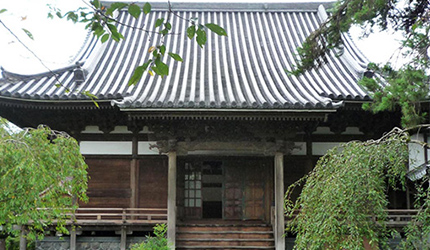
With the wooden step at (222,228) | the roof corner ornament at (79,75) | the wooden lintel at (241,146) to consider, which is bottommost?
the wooden step at (222,228)

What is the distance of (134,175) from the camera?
11500mm

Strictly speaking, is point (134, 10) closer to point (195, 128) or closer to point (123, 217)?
point (195, 128)

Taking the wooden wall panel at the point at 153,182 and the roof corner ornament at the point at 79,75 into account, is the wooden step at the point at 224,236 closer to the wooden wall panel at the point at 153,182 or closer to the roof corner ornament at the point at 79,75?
the wooden wall panel at the point at 153,182

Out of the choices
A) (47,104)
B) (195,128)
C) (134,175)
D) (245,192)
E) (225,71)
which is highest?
(225,71)

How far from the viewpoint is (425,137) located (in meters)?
11.1

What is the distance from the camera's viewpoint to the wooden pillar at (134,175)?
11414 mm

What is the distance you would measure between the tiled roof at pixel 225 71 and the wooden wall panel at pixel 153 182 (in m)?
1.78

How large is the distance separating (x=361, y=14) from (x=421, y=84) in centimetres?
133

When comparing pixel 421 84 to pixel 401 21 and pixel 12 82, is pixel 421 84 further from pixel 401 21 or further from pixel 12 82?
pixel 12 82

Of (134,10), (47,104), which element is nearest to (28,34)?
(134,10)

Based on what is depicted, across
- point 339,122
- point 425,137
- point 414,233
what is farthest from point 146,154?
point 414,233

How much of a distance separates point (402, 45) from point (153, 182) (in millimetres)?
6979

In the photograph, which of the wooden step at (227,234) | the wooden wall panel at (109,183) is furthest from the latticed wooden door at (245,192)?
the wooden wall panel at (109,183)

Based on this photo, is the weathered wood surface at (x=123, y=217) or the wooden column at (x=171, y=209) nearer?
the wooden column at (x=171, y=209)
